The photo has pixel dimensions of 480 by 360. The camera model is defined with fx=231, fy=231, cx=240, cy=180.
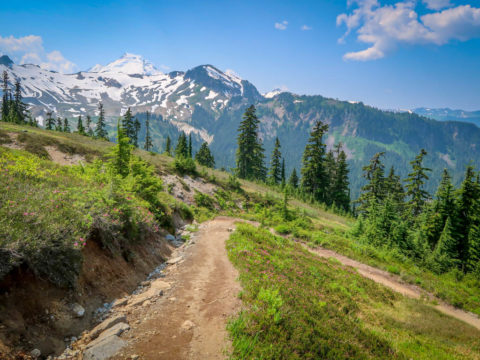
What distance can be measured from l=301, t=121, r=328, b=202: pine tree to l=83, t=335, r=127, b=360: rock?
47449 millimetres

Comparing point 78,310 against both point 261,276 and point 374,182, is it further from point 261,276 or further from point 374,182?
point 374,182

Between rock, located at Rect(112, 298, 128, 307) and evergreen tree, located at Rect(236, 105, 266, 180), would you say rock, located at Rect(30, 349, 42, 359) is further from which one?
evergreen tree, located at Rect(236, 105, 266, 180)

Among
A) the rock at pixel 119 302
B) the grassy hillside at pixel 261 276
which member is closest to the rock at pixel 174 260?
the grassy hillside at pixel 261 276

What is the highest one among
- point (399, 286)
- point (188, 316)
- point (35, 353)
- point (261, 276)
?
point (35, 353)

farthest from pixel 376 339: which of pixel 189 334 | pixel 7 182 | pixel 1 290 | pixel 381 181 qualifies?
pixel 381 181

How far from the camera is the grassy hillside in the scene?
18.6ft

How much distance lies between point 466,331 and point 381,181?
38.2 meters

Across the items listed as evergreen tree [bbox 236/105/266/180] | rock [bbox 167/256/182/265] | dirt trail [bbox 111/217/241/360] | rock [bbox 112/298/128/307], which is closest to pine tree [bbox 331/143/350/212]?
evergreen tree [bbox 236/105/266/180]

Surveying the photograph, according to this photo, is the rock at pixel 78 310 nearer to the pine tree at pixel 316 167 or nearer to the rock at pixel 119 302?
the rock at pixel 119 302

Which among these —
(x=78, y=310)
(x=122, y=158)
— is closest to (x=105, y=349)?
(x=78, y=310)

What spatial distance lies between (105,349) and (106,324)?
100 centimetres

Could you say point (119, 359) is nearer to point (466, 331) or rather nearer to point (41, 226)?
point (41, 226)

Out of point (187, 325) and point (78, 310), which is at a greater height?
point (78, 310)

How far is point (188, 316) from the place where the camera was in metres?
6.75
